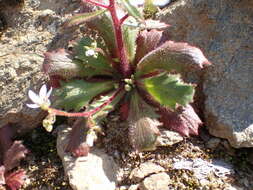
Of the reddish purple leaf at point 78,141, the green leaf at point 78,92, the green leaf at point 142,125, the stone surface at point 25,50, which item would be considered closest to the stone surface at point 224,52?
the green leaf at point 142,125

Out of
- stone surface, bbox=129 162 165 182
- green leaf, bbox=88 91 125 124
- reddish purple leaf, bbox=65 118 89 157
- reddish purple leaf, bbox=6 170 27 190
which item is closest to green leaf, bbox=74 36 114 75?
green leaf, bbox=88 91 125 124

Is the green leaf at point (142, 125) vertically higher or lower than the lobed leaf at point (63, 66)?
lower

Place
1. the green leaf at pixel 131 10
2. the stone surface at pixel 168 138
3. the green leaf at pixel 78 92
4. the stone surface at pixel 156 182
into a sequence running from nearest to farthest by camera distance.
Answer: the green leaf at pixel 131 10, the stone surface at pixel 156 182, the stone surface at pixel 168 138, the green leaf at pixel 78 92

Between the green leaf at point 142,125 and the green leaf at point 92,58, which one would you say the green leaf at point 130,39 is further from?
the green leaf at point 142,125

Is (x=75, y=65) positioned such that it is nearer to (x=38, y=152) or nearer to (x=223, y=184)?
(x=38, y=152)

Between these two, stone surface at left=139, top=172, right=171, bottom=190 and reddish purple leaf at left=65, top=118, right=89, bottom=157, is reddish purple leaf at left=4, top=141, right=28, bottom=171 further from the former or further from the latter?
stone surface at left=139, top=172, right=171, bottom=190
